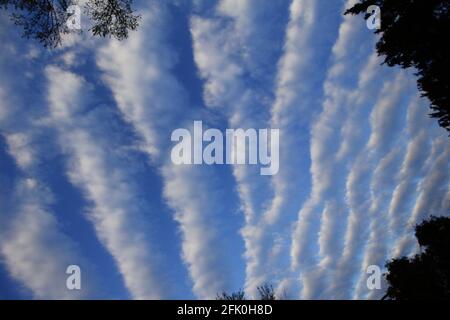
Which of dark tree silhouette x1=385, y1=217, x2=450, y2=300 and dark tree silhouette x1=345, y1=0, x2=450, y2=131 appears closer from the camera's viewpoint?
dark tree silhouette x1=345, y1=0, x2=450, y2=131

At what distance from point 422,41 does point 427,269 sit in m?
19.0

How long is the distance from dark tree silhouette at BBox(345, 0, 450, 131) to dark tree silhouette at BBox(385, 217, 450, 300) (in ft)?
41.9

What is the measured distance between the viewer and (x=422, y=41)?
13531 mm

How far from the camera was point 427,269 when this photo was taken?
2356cm

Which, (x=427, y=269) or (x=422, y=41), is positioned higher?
Result: (x=422, y=41)

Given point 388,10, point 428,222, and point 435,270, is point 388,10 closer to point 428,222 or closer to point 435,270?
point 428,222

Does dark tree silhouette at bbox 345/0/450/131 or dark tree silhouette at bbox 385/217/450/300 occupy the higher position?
dark tree silhouette at bbox 345/0/450/131

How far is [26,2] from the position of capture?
10.1m

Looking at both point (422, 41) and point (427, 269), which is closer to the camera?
point (422, 41)

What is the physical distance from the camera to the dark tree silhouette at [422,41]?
13.0 meters

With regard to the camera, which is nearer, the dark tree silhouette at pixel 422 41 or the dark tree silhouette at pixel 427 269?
the dark tree silhouette at pixel 422 41

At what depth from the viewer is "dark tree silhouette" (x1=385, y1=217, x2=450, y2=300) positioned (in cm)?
2291

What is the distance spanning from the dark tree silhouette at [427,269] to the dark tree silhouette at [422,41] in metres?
12.8
